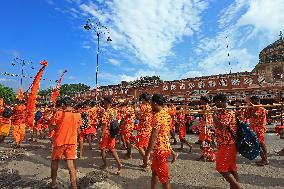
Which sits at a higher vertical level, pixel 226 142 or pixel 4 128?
pixel 4 128

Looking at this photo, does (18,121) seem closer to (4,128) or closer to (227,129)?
(4,128)

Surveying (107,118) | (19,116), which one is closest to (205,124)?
(107,118)

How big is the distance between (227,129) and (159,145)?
1250 millimetres

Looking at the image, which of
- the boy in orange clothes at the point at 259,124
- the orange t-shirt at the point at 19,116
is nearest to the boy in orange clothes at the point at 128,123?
the boy in orange clothes at the point at 259,124

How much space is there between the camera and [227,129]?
5211 millimetres

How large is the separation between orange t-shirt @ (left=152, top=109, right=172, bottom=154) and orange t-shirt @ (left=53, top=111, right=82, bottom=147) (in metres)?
2.13

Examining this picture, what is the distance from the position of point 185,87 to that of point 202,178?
50.9 ft

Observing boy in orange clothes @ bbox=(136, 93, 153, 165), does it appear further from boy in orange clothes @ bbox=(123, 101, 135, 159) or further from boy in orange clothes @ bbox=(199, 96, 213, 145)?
boy in orange clothes @ bbox=(199, 96, 213, 145)

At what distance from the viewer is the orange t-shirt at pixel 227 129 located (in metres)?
5.22

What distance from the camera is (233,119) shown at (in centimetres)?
530

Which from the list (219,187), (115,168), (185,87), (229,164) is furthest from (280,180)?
(185,87)

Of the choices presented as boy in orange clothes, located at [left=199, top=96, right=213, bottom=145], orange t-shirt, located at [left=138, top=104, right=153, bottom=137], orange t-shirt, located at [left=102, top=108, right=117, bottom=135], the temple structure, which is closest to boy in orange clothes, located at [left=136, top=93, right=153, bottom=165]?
orange t-shirt, located at [left=138, top=104, right=153, bottom=137]

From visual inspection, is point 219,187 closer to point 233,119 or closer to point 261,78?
point 233,119

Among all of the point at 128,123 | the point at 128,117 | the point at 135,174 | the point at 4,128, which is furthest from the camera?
the point at 4,128
